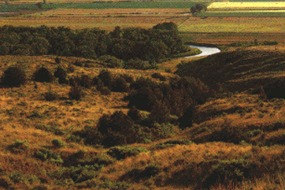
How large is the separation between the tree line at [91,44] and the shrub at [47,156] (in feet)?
246

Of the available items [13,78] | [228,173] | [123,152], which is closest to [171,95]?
[13,78]

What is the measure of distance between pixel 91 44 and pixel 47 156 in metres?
84.4

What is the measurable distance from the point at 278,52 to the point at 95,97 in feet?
132

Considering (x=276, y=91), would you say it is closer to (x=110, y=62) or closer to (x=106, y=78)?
(x=106, y=78)

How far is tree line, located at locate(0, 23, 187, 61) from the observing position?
104875 millimetres

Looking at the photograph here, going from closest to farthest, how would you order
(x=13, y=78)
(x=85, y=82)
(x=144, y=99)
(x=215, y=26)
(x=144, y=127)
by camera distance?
(x=144, y=127)
(x=144, y=99)
(x=13, y=78)
(x=85, y=82)
(x=215, y=26)

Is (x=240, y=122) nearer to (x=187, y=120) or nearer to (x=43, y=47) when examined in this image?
(x=187, y=120)

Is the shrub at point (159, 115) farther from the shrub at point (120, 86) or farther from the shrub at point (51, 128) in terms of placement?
the shrub at point (120, 86)

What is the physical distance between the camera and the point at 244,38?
458ft

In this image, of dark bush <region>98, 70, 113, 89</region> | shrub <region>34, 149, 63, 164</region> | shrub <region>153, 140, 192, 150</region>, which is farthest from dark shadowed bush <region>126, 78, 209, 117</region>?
shrub <region>34, 149, 63, 164</region>

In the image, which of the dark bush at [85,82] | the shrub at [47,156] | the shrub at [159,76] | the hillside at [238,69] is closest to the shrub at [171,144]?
the shrub at [47,156]

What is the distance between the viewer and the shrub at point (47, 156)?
26.8 m

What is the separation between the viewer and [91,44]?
10981 cm

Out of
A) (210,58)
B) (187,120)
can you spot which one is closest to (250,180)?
(187,120)
